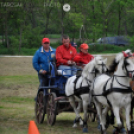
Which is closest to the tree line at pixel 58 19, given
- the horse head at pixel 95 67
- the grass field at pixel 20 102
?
the grass field at pixel 20 102

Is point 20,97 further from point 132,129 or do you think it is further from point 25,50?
point 25,50

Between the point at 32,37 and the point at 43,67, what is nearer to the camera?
the point at 43,67

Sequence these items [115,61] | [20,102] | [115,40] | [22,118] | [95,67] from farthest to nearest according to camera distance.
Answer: [115,40], [20,102], [22,118], [95,67], [115,61]

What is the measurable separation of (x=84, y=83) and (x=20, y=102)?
610 cm

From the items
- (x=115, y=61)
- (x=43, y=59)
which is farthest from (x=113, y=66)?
(x=43, y=59)

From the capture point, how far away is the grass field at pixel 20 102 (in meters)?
9.16

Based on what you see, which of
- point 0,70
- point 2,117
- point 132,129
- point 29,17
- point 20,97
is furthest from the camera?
point 29,17

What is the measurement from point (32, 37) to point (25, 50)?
4.82 ft

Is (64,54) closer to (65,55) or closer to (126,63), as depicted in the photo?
(65,55)

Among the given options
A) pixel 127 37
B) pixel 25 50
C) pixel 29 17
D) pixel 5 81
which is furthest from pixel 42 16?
pixel 5 81

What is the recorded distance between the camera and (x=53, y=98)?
31.6ft

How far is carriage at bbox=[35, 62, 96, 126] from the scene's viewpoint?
9562 millimetres

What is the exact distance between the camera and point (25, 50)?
28.4 metres

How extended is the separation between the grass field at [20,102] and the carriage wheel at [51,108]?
15cm
